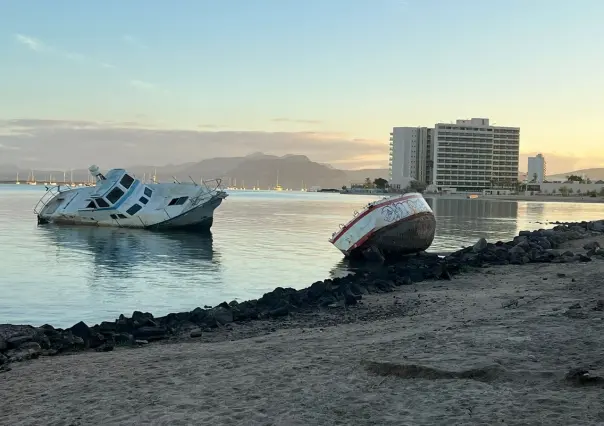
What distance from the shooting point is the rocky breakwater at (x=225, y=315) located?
1083 cm

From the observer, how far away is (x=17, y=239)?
36.9 m

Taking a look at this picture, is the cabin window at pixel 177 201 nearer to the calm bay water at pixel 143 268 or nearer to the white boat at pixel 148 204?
the white boat at pixel 148 204

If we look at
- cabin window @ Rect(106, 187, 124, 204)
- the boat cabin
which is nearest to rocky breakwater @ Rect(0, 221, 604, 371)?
the boat cabin

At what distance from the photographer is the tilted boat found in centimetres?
2645

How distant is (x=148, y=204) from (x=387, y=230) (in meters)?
23.5

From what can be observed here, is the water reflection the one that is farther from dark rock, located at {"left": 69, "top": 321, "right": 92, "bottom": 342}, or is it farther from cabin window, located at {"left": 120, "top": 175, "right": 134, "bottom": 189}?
dark rock, located at {"left": 69, "top": 321, "right": 92, "bottom": 342}

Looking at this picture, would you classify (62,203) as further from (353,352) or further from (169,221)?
(353,352)

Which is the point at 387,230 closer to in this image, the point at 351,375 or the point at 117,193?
the point at 351,375

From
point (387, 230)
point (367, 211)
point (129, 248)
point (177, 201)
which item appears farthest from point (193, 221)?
point (387, 230)

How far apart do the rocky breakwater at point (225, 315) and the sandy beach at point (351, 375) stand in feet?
2.16

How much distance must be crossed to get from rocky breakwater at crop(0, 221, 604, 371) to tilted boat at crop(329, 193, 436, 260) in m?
4.85

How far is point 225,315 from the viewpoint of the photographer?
42.5 feet

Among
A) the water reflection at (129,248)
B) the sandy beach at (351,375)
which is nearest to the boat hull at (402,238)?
the water reflection at (129,248)

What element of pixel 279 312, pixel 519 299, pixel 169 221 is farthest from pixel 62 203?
pixel 519 299
